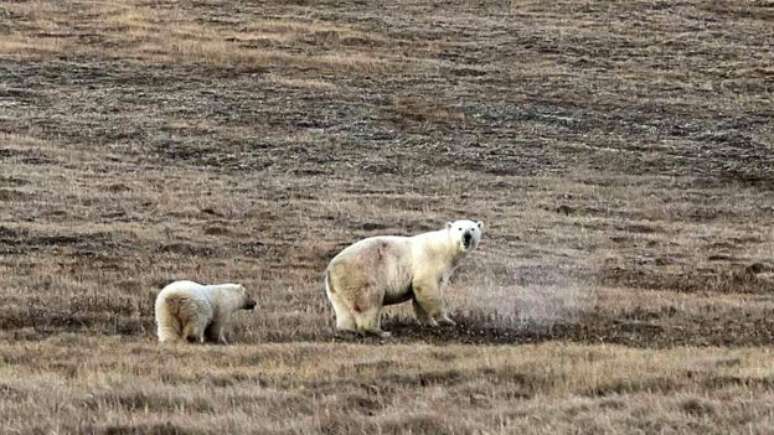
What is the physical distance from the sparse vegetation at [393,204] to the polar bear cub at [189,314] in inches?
16.9

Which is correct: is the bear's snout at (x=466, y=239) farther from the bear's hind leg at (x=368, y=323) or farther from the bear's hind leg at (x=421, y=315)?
the bear's hind leg at (x=368, y=323)

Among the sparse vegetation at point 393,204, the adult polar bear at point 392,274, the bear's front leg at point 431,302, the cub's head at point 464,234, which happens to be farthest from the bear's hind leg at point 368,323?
the cub's head at point 464,234

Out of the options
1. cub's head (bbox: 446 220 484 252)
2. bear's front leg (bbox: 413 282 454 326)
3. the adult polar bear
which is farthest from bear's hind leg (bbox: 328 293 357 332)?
cub's head (bbox: 446 220 484 252)

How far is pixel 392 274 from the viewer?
13.1 m

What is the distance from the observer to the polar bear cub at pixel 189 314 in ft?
39.9

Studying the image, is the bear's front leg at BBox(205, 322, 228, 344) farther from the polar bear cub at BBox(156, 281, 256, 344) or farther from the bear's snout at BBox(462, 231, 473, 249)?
the bear's snout at BBox(462, 231, 473, 249)

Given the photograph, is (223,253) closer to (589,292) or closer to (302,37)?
(589,292)

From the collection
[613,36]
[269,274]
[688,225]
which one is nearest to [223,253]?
[269,274]

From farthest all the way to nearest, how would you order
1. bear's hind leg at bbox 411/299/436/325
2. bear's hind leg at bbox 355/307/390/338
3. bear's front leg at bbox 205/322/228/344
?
bear's hind leg at bbox 411/299/436/325
bear's front leg at bbox 205/322/228/344
bear's hind leg at bbox 355/307/390/338

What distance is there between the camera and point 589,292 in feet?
53.6

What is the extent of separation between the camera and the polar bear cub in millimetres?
12148

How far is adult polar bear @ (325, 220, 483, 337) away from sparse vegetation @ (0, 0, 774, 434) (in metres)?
0.38

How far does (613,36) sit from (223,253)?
37.9 meters

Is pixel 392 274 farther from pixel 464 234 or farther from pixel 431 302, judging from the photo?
pixel 464 234
